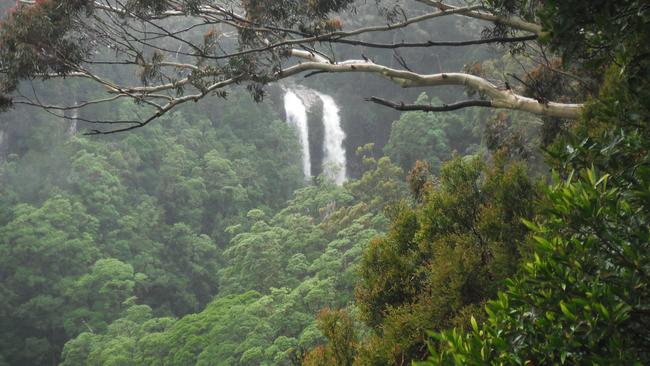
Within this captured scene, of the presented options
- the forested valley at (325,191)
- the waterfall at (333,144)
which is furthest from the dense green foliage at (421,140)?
the waterfall at (333,144)

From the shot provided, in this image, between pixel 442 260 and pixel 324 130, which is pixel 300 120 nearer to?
pixel 324 130

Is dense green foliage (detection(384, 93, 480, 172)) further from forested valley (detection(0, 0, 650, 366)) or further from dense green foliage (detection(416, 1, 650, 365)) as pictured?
dense green foliage (detection(416, 1, 650, 365))

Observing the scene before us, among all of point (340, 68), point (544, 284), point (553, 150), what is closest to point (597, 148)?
point (553, 150)

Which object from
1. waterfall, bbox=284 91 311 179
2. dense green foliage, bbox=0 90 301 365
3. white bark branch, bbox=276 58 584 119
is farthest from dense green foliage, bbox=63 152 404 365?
waterfall, bbox=284 91 311 179

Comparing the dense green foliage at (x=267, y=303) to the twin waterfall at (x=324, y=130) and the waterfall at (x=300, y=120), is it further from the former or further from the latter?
the waterfall at (x=300, y=120)

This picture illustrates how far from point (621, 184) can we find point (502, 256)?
2826mm

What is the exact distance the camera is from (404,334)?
207 inches

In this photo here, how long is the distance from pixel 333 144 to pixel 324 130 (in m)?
0.90

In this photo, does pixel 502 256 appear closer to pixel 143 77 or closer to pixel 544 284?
pixel 544 284

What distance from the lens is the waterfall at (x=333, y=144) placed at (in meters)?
30.1

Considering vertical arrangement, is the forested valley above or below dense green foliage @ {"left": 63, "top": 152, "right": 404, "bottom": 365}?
above

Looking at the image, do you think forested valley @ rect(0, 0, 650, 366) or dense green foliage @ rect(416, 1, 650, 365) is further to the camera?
forested valley @ rect(0, 0, 650, 366)

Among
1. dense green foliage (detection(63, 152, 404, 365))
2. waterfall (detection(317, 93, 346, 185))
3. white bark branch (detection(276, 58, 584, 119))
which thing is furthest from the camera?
waterfall (detection(317, 93, 346, 185))

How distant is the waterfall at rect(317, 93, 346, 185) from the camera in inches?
1186
